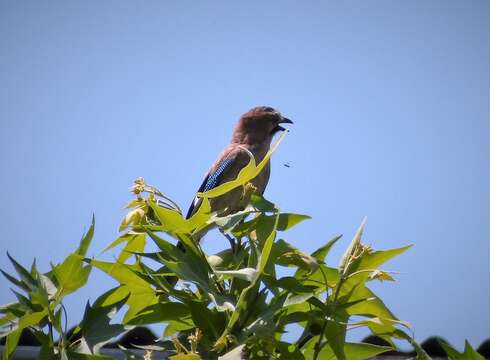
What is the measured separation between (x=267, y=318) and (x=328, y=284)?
275 mm

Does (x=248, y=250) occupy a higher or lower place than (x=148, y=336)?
higher

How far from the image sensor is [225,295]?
6.17 feet

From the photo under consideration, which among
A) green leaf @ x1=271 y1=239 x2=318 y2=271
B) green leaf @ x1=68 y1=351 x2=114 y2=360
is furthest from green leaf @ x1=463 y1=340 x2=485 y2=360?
green leaf @ x1=68 y1=351 x2=114 y2=360

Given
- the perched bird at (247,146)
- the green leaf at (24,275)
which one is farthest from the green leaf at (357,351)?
the perched bird at (247,146)

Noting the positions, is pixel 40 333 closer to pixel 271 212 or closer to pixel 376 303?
pixel 271 212

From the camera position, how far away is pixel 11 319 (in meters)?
2.12

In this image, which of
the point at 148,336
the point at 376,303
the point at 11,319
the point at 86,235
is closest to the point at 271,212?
the point at 376,303

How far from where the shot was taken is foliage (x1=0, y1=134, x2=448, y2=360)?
1796 millimetres

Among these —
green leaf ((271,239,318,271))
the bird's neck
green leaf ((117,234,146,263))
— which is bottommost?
green leaf ((271,239,318,271))

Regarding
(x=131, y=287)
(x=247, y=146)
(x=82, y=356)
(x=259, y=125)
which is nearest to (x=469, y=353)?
(x=131, y=287)

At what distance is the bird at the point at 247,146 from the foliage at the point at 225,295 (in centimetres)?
310

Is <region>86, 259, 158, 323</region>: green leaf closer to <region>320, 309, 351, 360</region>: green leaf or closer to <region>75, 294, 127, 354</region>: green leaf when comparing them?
<region>75, 294, 127, 354</region>: green leaf

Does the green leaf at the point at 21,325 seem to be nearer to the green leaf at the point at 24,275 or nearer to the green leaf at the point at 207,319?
the green leaf at the point at 24,275

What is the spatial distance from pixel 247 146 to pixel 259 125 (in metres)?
0.37
